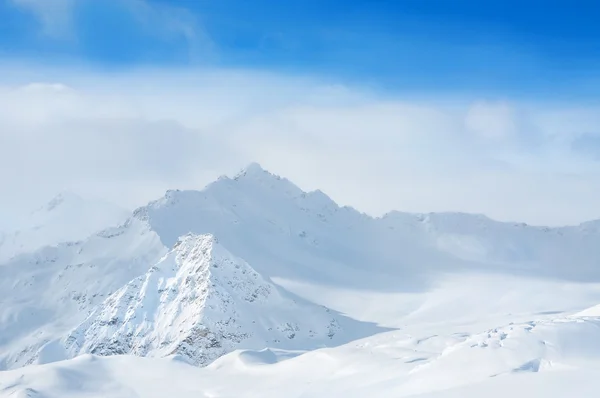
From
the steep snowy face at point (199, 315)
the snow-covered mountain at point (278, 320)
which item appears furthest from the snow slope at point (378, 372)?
the steep snowy face at point (199, 315)

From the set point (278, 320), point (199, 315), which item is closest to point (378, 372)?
point (199, 315)

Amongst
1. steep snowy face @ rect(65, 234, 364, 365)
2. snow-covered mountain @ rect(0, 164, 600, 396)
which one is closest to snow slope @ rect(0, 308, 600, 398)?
snow-covered mountain @ rect(0, 164, 600, 396)

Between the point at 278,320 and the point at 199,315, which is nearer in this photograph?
the point at 199,315

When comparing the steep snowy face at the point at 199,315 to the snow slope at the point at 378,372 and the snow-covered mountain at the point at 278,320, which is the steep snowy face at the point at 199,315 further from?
the snow slope at the point at 378,372

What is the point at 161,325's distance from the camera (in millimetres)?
132500

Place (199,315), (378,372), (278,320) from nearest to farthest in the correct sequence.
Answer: (378,372) → (199,315) → (278,320)

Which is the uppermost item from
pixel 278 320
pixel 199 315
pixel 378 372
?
pixel 199 315

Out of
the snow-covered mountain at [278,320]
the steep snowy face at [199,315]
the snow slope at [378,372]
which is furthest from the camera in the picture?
the steep snowy face at [199,315]

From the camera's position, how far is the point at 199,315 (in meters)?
129

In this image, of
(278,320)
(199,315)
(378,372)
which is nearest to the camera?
Result: (378,372)

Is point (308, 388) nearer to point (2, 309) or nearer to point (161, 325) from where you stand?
point (161, 325)

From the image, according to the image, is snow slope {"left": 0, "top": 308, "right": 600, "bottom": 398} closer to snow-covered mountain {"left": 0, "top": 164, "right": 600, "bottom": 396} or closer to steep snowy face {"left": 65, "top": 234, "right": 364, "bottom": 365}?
snow-covered mountain {"left": 0, "top": 164, "right": 600, "bottom": 396}

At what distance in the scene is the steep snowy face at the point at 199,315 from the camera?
12662 centimetres

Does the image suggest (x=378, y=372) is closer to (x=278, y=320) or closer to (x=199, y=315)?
(x=199, y=315)
